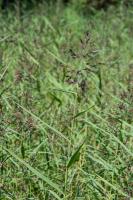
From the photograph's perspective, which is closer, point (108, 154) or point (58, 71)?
point (108, 154)

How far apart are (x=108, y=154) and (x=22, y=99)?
0.61 meters

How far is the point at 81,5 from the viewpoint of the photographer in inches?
368

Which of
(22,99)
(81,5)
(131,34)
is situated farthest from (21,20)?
(22,99)

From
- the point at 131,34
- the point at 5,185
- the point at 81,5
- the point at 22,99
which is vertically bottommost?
the point at 5,185

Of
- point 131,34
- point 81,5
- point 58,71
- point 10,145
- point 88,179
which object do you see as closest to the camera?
point 88,179

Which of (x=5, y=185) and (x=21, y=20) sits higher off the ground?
(x=21, y=20)

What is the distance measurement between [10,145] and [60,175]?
1.34 feet

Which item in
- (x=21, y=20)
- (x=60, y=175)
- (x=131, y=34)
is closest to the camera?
(x=60, y=175)

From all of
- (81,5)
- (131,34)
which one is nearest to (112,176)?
(131,34)

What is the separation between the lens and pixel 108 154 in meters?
2.92

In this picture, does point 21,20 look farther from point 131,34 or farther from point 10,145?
Answer: point 10,145

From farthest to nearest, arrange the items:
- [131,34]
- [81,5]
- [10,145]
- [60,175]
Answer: [81,5]
[131,34]
[10,145]
[60,175]

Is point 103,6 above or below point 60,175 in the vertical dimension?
above

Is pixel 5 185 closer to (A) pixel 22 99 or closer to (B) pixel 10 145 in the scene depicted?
(B) pixel 10 145
